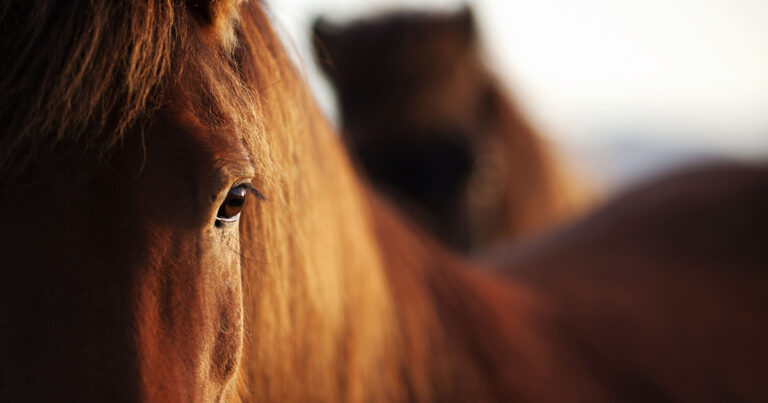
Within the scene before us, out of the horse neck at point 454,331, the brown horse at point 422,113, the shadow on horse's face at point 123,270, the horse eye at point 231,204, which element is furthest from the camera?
the brown horse at point 422,113

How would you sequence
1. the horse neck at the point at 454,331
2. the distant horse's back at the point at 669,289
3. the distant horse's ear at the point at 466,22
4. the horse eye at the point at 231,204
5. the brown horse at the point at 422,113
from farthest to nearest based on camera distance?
the distant horse's ear at the point at 466,22 → the brown horse at the point at 422,113 → the distant horse's back at the point at 669,289 → the horse neck at the point at 454,331 → the horse eye at the point at 231,204

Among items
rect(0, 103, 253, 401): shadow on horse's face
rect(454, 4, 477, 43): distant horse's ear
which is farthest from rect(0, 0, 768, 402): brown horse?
rect(454, 4, 477, 43): distant horse's ear

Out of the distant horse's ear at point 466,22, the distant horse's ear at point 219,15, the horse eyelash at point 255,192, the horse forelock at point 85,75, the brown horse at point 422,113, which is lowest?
the horse eyelash at point 255,192

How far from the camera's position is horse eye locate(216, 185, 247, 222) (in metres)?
0.76

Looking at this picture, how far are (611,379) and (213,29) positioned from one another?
4.26 ft

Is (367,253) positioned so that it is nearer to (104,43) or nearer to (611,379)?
(104,43)

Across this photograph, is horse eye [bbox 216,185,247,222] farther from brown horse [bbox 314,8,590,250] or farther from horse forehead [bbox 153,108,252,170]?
brown horse [bbox 314,8,590,250]

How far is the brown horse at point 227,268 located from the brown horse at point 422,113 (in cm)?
173

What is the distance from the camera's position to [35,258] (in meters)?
0.63

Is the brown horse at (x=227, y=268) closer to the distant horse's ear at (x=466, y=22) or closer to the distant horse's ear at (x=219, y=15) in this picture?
the distant horse's ear at (x=219, y=15)

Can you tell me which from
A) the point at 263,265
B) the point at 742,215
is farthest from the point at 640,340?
the point at 263,265

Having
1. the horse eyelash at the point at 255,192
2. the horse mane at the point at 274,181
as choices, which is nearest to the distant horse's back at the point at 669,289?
the horse mane at the point at 274,181

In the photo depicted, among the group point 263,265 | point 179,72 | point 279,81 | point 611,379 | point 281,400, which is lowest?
point 611,379

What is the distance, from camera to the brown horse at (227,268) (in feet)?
2.09
